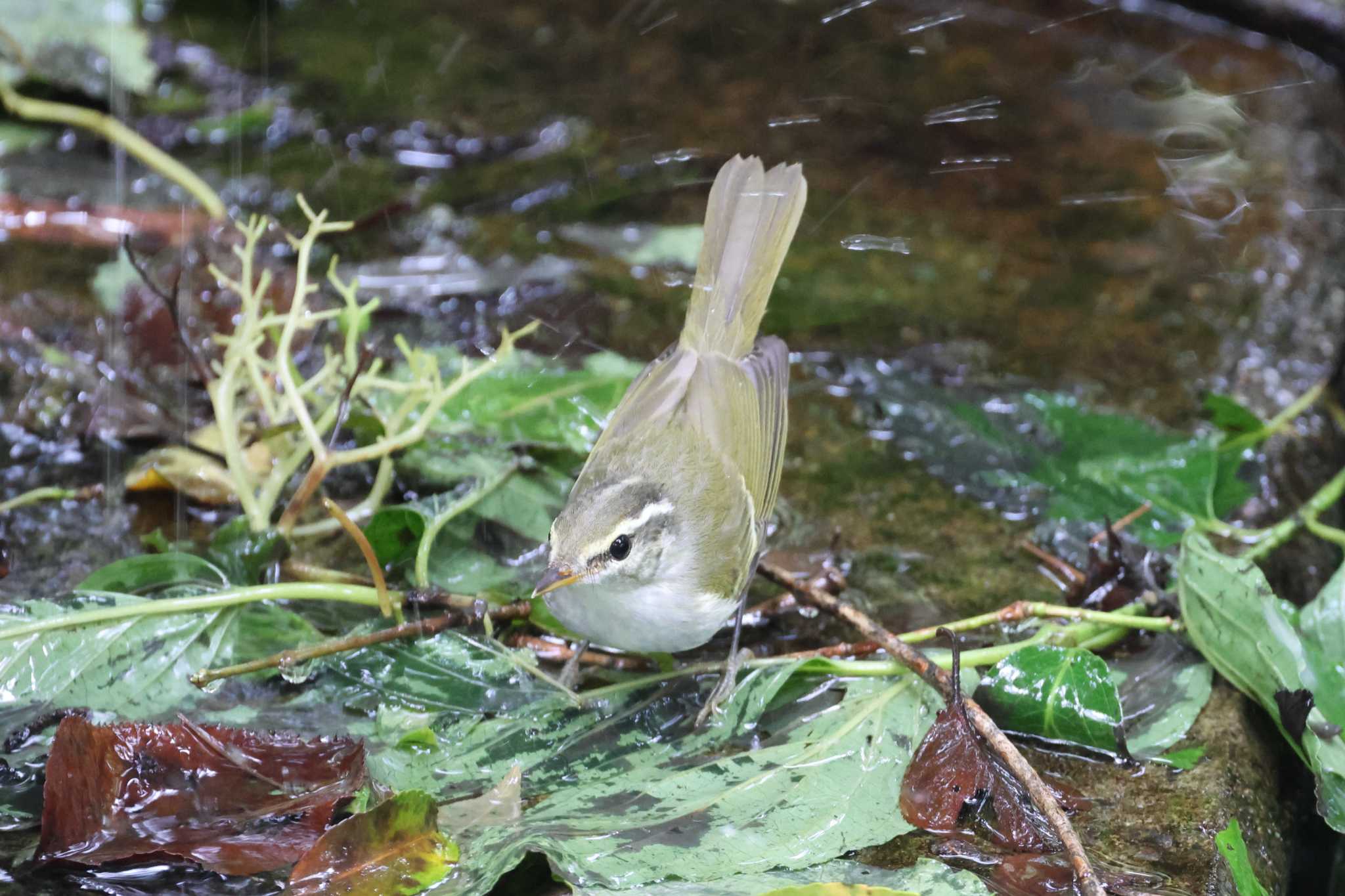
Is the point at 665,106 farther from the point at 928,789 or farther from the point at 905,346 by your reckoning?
the point at 928,789

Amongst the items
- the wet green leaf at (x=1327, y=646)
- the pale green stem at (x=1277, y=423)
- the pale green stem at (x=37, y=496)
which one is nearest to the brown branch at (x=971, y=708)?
the wet green leaf at (x=1327, y=646)

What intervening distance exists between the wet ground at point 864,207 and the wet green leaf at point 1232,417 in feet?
0.30

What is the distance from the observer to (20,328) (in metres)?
3.52

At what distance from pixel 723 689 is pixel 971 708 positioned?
48 centimetres

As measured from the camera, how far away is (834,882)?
1.95 meters

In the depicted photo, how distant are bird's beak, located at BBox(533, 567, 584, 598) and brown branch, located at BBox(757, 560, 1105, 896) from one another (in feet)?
1.84

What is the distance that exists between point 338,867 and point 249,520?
42.3 inches

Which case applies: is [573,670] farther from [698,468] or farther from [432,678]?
[698,468]

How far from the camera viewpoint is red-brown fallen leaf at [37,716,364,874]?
1.99 metres

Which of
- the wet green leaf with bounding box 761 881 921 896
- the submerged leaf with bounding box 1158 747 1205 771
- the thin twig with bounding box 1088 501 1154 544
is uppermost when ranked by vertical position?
the wet green leaf with bounding box 761 881 921 896

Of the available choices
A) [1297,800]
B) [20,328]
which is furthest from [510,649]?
[20,328]

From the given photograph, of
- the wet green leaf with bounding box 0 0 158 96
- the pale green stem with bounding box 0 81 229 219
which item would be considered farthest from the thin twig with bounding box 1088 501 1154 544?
the wet green leaf with bounding box 0 0 158 96

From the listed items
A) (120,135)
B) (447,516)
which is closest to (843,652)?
(447,516)

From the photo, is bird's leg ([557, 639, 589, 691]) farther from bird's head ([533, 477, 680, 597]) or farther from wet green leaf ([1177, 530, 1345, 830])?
wet green leaf ([1177, 530, 1345, 830])
